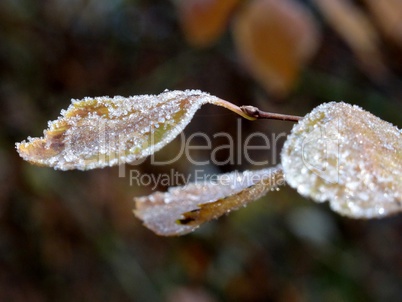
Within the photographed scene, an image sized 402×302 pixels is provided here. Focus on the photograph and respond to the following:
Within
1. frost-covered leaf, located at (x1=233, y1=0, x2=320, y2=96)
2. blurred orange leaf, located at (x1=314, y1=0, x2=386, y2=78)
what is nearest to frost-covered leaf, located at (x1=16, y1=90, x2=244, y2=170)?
frost-covered leaf, located at (x1=233, y1=0, x2=320, y2=96)

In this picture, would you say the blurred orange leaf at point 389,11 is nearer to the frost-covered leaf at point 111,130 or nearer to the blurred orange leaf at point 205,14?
the blurred orange leaf at point 205,14

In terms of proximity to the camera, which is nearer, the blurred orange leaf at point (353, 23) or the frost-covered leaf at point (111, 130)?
the frost-covered leaf at point (111, 130)

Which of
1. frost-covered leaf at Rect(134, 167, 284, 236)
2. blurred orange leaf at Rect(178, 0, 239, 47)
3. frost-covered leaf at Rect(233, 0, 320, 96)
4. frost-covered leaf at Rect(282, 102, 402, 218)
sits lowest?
frost-covered leaf at Rect(282, 102, 402, 218)

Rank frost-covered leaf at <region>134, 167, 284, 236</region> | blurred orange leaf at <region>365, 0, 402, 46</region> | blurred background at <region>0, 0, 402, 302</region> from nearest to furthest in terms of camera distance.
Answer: frost-covered leaf at <region>134, 167, 284, 236</region> → blurred orange leaf at <region>365, 0, 402, 46</region> → blurred background at <region>0, 0, 402, 302</region>

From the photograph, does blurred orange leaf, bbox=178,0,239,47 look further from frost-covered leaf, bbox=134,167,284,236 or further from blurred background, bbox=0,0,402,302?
frost-covered leaf, bbox=134,167,284,236

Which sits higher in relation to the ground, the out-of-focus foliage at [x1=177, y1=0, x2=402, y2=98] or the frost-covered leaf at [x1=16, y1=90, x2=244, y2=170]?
the out-of-focus foliage at [x1=177, y1=0, x2=402, y2=98]

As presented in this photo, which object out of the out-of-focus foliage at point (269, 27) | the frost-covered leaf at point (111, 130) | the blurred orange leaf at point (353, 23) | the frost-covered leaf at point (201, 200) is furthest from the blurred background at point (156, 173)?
the frost-covered leaf at point (111, 130)

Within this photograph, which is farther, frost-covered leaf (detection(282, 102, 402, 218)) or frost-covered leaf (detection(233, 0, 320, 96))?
frost-covered leaf (detection(233, 0, 320, 96))
